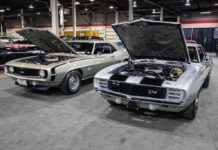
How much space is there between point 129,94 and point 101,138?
2.60 feet

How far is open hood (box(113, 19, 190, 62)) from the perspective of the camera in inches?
116

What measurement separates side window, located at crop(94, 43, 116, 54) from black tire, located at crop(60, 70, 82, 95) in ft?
3.16

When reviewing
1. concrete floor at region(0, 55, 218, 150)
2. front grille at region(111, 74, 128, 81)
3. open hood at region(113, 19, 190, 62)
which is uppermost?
open hood at region(113, 19, 190, 62)

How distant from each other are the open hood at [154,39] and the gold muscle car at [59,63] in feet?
4.54

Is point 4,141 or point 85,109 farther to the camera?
point 85,109

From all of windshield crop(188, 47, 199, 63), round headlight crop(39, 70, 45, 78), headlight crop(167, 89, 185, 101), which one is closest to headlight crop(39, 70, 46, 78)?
round headlight crop(39, 70, 45, 78)

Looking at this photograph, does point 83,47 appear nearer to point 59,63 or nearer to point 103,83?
point 59,63

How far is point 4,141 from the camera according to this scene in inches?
94.0

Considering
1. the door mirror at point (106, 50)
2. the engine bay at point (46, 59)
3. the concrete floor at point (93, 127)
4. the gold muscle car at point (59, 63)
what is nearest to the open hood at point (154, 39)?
the concrete floor at point (93, 127)

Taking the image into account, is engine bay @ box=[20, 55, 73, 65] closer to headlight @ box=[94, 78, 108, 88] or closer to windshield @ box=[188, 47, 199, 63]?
headlight @ box=[94, 78, 108, 88]

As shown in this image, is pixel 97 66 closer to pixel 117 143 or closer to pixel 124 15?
pixel 117 143

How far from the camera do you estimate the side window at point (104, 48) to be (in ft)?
17.4

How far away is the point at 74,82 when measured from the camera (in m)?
4.48

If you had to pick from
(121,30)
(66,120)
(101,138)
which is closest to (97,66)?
(121,30)
